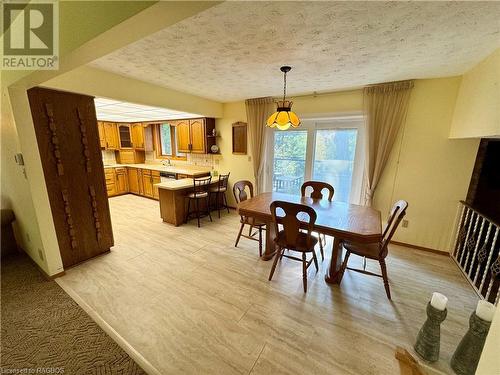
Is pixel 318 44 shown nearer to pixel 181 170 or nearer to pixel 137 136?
pixel 181 170

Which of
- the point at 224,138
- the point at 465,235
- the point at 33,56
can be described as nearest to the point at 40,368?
the point at 33,56

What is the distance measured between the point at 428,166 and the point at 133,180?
668 centimetres

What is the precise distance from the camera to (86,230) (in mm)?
2559

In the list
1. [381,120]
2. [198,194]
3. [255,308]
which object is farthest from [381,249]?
[198,194]

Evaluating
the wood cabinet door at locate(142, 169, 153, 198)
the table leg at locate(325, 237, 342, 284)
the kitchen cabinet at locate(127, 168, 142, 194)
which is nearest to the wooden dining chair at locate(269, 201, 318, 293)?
the table leg at locate(325, 237, 342, 284)

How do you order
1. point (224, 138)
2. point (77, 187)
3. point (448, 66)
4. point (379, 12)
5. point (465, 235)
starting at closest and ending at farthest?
point (379, 12) → point (448, 66) → point (77, 187) → point (465, 235) → point (224, 138)

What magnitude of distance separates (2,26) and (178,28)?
1308 mm

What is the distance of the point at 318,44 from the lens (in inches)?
70.6

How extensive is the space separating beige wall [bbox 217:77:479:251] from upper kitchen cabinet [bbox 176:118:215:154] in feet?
9.00

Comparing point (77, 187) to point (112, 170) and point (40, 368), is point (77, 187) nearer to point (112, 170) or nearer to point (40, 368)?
point (40, 368)

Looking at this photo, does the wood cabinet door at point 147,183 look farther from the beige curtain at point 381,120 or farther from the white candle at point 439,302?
the white candle at point 439,302

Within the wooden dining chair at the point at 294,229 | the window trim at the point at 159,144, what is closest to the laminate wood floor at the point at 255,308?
the wooden dining chair at the point at 294,229

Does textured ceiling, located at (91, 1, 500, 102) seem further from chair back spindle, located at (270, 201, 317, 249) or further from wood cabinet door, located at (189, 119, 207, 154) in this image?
wood cabinet door, located at (189, 119, 207, 154)

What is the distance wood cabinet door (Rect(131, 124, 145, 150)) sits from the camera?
5777 millimetres
